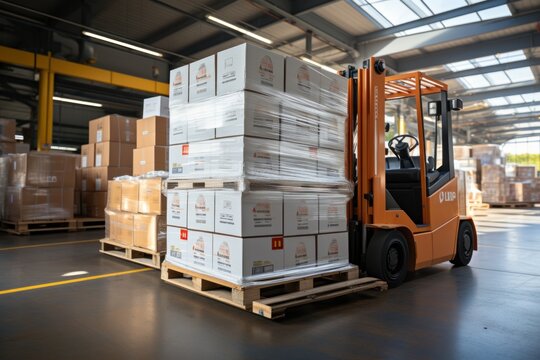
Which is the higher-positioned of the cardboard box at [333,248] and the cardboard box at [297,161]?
the cardboard box at [297,161]

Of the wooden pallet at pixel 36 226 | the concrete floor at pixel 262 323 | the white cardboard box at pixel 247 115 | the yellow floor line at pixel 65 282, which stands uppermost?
the white cardboard box at pixel 247 115

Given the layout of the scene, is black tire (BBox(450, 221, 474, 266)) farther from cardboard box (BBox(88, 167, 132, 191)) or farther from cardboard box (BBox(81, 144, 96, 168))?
Answer: cardboard box (BBox(81, 144, 96, 168))

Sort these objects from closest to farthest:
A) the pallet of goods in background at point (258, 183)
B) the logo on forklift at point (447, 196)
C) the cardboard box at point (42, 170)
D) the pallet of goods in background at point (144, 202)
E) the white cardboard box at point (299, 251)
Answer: the pallet of goods in background at point (258, 183) < the white cardboard box at point (299, 251) < the logo on forklift at point (447, 196) < the pallet of goods in background at point (144, 202) < the cardboard box at point (42, 170)

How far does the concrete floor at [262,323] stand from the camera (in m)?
2.16

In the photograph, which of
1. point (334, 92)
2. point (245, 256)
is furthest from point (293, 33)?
point (245, 256)

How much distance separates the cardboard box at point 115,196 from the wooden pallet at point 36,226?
105 inches

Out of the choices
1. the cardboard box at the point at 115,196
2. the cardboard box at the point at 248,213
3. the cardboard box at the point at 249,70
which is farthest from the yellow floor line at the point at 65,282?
the cardboard box at the point at 249,70

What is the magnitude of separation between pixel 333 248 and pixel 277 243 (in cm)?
64

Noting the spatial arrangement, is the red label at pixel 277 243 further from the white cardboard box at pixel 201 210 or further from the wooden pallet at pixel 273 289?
the white cardboard box at pixel 201 210

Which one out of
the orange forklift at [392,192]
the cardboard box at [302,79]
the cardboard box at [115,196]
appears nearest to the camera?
the cardboard box at [302,79]

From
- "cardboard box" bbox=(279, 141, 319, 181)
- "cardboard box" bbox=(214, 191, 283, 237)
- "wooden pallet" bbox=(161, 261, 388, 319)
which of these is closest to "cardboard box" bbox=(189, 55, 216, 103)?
"cardboard box" bbox=(279, 141, 319, 181)

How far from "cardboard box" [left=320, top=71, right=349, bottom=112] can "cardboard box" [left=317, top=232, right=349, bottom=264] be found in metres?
1.06

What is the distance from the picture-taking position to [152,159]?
5152 mm

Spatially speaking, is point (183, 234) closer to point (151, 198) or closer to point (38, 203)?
point (151, 198)
